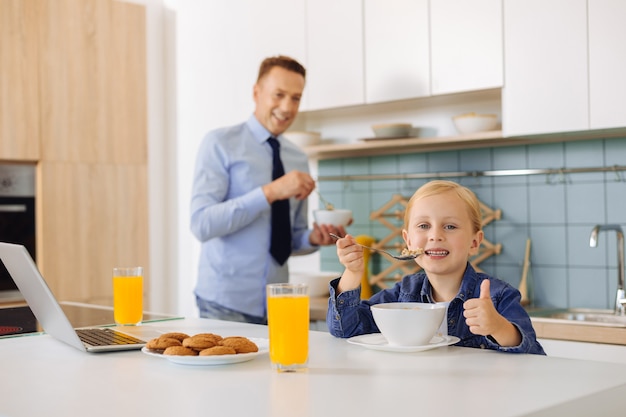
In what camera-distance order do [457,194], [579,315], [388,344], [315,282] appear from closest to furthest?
[388,344] → [457,194] → [579,315] → [315,282]

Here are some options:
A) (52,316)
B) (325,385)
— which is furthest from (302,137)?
(325,385)

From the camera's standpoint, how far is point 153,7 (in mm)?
4609

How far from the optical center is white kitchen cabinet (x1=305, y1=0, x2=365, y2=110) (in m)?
3.52

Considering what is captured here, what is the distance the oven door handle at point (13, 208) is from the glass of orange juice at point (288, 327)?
9.10 feet

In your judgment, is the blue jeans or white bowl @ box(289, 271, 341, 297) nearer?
the blue jeans

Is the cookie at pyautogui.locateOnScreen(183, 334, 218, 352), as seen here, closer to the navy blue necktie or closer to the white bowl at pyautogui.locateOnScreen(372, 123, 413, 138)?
the navy blue necktie

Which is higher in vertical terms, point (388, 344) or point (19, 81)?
point (19, 81)

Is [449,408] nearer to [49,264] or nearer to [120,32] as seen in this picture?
[49,264]

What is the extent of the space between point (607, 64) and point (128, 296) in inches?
73.2

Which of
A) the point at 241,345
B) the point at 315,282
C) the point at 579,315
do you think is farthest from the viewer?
the point at 315,282

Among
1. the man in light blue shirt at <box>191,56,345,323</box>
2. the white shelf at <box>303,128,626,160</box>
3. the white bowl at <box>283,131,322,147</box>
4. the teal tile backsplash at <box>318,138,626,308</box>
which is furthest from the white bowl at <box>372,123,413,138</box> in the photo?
the man in light blue shirt at <box>191,56,345,323</box>

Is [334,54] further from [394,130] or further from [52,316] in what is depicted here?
[52,316]

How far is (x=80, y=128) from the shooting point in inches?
158

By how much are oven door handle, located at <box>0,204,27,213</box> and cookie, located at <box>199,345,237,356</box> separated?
2705 mm
